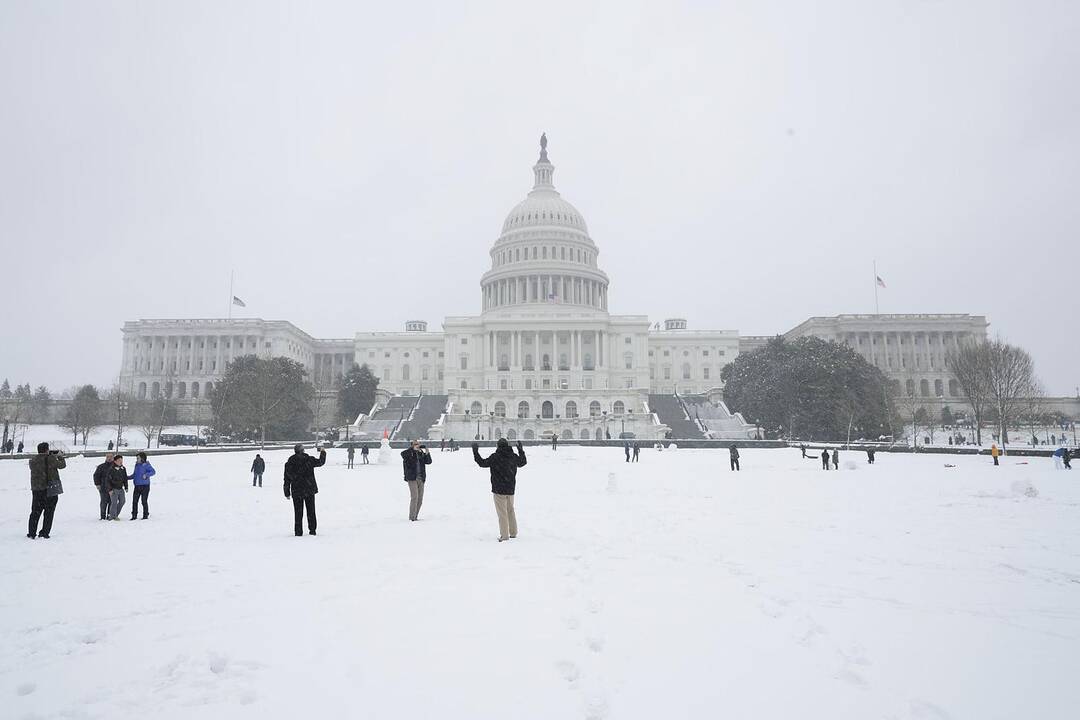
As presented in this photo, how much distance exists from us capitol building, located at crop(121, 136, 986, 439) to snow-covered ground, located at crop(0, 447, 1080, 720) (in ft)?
240

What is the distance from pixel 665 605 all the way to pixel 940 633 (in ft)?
8.37

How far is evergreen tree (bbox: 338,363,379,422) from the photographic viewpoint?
82.1m

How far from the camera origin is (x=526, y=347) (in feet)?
334

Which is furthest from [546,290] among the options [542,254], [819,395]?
[819,395]

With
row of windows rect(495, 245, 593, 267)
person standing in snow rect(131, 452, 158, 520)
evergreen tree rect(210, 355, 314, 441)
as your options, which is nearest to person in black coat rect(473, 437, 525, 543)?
person standing in snow rect(131, 452, 158, 520)

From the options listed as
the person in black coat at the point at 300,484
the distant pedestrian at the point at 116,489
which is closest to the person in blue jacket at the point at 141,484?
the distant pedestrian at the point at 116,489

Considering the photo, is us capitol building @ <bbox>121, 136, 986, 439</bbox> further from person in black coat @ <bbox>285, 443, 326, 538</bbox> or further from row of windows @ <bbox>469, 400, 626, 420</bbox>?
person in black coat @ <bbox>285, 443, 326, 538</bbox>

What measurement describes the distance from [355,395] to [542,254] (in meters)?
46.8

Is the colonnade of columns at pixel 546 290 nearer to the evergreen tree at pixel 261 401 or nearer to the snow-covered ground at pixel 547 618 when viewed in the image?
the evergreen tree at pixel 261 401

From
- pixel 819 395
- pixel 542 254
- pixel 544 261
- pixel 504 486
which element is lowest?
pixel 504 486

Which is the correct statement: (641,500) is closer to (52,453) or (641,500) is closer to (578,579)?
(578,579)

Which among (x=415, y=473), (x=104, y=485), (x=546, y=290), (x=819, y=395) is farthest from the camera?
(x=546, y=290)

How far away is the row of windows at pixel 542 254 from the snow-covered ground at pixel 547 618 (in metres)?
104

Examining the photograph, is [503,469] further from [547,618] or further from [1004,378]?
[1004,378]
